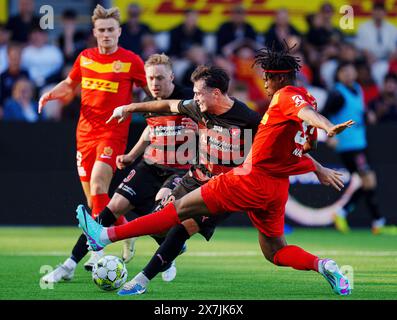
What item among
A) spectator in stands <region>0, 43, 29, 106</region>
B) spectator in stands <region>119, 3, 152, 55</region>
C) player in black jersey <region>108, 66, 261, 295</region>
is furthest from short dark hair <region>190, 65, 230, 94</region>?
spectator in stands <region>119, 3, 152, 55</region>

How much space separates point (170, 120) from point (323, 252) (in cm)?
331

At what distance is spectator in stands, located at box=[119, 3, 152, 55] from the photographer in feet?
54.3

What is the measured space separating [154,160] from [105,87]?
95 centimetres

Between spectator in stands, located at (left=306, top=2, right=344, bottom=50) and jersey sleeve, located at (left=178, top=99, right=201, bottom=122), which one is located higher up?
jersey sleeve, located at (left=178, top=99, right=201, bottom=122)

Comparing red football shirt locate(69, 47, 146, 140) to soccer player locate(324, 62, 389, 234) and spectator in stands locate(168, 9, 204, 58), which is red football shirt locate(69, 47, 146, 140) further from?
spectator in stands locate(168, 9, 204, 58)

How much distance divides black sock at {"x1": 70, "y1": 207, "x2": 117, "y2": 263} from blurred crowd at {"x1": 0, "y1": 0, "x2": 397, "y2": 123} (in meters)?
6.29

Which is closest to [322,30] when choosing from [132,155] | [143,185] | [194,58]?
[194,58]

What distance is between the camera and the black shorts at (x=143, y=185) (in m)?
9.66

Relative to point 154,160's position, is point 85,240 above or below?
below

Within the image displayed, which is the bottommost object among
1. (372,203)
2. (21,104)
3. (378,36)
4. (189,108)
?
(372,203)

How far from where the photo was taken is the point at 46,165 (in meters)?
15.1

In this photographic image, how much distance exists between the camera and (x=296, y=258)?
26.7 ft

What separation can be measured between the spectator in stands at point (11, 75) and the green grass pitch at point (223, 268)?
90.9 inches

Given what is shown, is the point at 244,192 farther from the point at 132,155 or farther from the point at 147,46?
the point at 147,46
